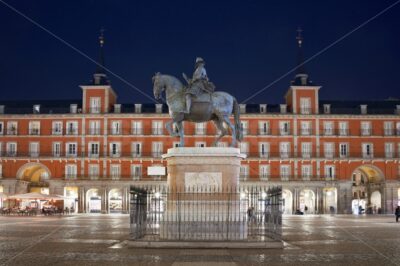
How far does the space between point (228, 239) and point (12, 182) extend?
56451 millimetres

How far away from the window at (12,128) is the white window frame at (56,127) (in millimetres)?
4350

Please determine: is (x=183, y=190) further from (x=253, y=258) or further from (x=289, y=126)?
(x=289, y=126)

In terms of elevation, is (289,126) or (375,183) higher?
(289,126)

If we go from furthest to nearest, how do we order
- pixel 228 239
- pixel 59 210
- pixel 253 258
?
1. pixel 59 210
2. pixel 228 239
3. pixel 253 258

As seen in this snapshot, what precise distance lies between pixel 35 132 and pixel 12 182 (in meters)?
6.56

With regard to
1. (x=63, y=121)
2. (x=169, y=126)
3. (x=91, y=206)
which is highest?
(x=63, y=121)

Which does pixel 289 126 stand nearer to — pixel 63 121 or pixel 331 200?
pixel 331 200

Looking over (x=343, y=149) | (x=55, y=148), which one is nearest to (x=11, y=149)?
(x=55, y=148)

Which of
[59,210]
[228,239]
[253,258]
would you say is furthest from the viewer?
[59,210]

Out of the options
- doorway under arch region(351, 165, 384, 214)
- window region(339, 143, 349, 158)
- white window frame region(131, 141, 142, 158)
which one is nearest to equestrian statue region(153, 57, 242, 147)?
white window frame region(131, 141, 142, 158)

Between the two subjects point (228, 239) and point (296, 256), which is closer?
point (296, 256)

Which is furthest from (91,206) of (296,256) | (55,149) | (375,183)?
(296,256)

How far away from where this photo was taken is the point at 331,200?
230 feet

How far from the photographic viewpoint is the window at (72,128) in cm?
7094
